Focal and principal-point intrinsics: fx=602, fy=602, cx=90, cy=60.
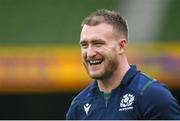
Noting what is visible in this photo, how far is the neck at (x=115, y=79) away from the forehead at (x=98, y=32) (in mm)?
170

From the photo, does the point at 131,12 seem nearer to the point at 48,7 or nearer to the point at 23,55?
the point at 48,7

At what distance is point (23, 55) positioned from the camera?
24.5 ft

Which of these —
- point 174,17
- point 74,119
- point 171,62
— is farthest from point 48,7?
point 74,119

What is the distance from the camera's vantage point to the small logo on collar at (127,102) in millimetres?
2947

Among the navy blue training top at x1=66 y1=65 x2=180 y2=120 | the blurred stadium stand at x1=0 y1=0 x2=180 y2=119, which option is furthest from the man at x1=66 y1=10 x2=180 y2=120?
the blurred stadium stand at x1=0 y1=0 x2=180 y2=119

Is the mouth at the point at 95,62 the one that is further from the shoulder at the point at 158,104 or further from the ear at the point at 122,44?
the shoulder at the point at 158,104

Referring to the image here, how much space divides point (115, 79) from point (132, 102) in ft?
0.69

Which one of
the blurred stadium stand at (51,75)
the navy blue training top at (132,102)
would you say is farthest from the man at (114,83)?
the blurred stadium stand at (51,75)

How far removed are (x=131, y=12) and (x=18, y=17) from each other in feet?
7.15

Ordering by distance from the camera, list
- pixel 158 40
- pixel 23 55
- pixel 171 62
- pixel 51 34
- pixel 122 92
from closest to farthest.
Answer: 1. pixel 122 92
2. pixel 171 62
3. pixel 23 55
4. pixel 158 40
5. pixel 51 34

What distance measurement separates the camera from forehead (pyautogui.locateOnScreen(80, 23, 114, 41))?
3102 millimetres

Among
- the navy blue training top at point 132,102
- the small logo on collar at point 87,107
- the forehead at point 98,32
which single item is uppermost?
the forehead at point 98,32

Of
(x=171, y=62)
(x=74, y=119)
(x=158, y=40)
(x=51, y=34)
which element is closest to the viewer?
(x=74, y=119)

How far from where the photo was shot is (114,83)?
312 centimetres
